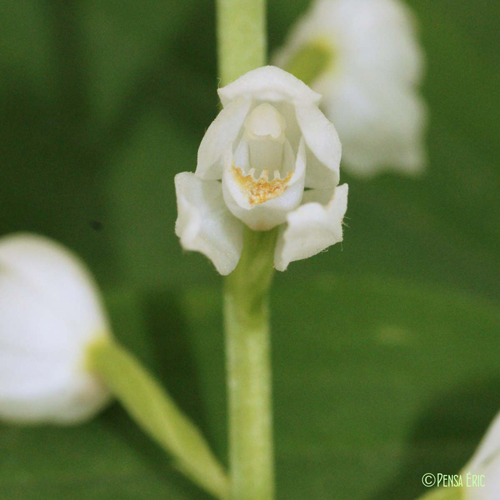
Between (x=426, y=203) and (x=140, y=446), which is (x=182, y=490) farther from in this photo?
(x=426, y=203)

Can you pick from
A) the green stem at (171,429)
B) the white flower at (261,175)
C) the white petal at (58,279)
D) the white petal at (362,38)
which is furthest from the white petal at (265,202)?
the white petal at (362,38)

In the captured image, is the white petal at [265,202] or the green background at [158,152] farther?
the green background at [158,152]

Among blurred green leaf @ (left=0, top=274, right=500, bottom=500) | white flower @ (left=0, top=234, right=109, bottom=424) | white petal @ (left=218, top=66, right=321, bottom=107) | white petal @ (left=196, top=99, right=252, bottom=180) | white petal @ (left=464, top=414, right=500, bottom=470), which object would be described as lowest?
blurred green leaf @ (left=0, top=274, right=500, bottom=500)

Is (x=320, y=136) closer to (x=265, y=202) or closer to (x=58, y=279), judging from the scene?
(x=265, y=202)

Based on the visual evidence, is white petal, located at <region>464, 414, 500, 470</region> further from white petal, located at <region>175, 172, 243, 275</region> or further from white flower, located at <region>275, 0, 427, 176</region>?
white flower, located at <region>275, 0, 427, 176</region>

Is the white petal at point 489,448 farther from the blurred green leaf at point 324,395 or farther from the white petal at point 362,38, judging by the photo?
the white petal at point 362,38

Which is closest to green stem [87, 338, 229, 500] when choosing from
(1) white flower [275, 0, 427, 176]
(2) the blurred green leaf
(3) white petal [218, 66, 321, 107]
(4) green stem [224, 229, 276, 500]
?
(4) green stem [224, 229, 276, 500]
